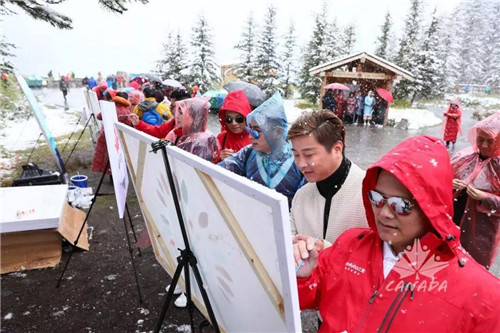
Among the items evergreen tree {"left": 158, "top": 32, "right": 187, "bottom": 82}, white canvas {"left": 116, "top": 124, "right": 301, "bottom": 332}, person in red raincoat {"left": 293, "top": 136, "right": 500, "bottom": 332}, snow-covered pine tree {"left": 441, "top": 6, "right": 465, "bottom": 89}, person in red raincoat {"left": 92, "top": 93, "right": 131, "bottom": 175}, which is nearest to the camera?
white canvas {"left": 116, "top": 124, "right": 301, "bottom": 332}

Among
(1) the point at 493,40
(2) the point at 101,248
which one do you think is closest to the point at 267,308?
(2) the point at 101,248

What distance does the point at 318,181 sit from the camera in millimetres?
1886

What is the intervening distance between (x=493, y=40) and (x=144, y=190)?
5804 cm

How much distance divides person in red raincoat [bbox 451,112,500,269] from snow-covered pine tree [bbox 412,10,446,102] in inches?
1183

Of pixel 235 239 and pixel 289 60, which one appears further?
pixel 289 60

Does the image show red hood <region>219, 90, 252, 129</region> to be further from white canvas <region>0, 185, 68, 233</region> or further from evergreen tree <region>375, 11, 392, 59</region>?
evergreen tree <region>375, 11, 392, 59</region>

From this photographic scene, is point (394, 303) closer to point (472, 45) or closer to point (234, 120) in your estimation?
point (234, 120)

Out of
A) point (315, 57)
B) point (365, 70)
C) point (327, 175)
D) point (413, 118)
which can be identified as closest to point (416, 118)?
point (413, 118)

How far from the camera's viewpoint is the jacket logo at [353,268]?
1.37 metres

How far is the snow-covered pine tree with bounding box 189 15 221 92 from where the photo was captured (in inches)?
1092

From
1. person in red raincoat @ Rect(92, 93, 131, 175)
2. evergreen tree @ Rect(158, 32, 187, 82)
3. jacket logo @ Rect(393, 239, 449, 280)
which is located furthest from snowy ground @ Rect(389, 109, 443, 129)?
evergreen tree @ Rect(158, 32, 187, 82)

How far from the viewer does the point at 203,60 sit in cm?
2838

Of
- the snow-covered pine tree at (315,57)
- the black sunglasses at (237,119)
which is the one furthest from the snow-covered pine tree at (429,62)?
the black sunglasses at (237,119)

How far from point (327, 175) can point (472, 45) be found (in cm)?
5679
